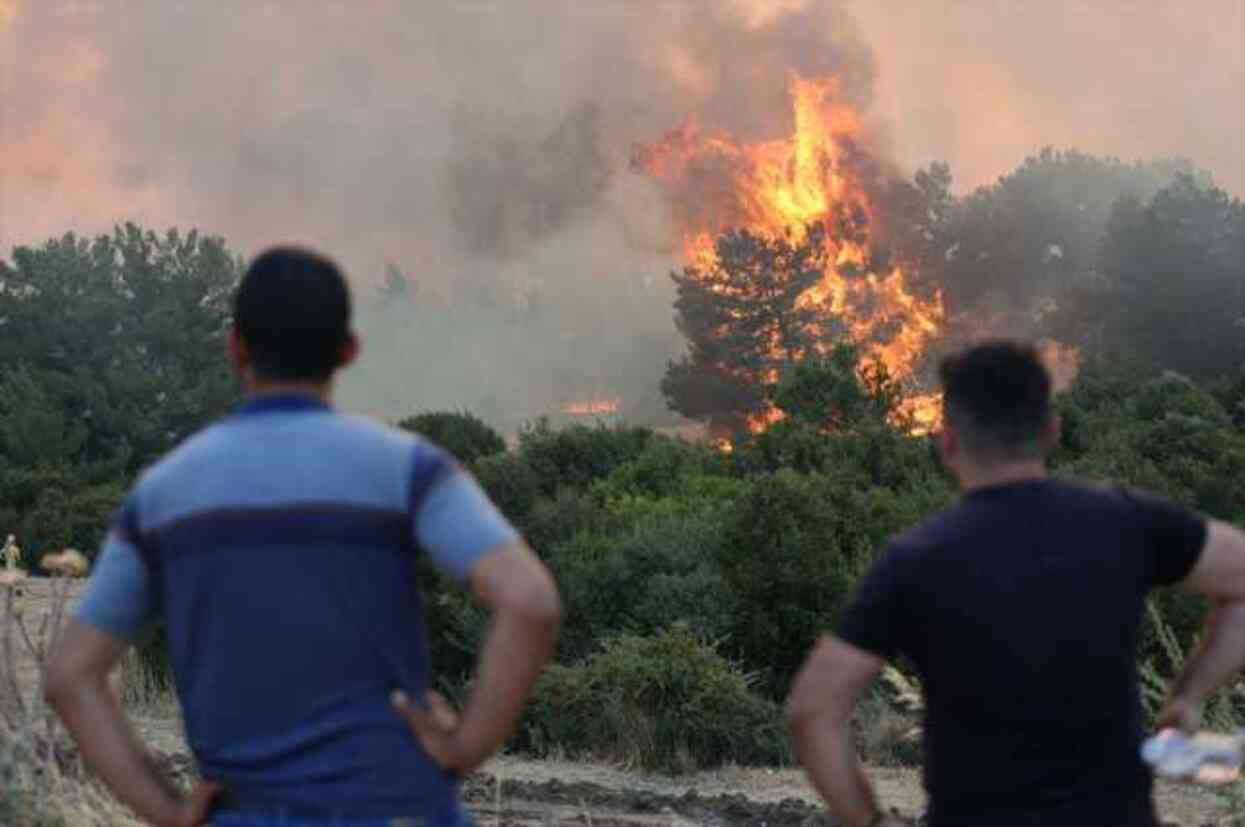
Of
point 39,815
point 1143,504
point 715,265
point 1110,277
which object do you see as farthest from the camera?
point 715,265

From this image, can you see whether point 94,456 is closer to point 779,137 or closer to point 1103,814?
point 779,137

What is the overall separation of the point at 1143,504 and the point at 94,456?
126ft

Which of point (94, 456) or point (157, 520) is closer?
point (157, 520)

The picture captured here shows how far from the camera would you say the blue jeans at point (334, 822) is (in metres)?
3.15

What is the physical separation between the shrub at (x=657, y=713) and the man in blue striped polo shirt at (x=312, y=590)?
9.06m

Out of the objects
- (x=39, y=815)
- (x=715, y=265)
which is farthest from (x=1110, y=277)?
(x=39, y=815)

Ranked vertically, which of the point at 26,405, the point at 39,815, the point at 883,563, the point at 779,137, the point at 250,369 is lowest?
the point at 39,815

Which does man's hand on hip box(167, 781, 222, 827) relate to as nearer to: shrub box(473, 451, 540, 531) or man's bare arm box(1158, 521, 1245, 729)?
man's bare arm box(1158, 521, 1245, 729)

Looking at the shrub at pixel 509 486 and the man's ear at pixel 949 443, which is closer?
the man's ear at pixel 949 443

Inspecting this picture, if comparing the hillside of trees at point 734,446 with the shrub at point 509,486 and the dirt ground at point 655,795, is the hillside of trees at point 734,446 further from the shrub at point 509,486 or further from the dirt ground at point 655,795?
the dirt ground at point 655,795

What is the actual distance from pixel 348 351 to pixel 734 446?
85.3 feet

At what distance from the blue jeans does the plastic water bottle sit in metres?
1.17

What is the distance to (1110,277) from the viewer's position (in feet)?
165

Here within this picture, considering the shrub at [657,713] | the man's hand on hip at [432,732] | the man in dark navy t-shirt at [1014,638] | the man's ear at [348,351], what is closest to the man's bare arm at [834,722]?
the man in dark navy t-shirt at [1014,638]
